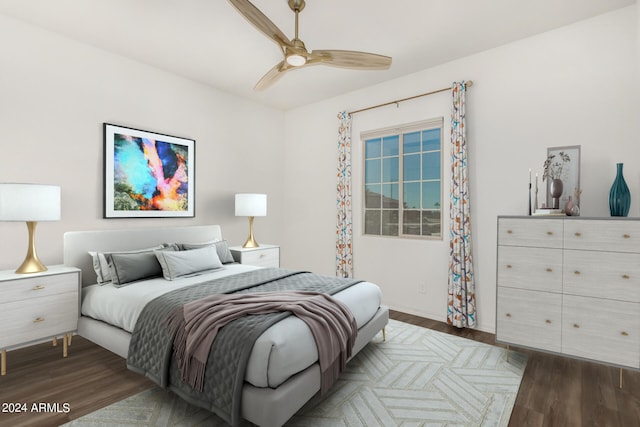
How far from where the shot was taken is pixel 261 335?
1743 millimetres

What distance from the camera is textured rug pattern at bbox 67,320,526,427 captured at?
1900 millimetres

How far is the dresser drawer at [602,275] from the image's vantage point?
2244 millimetres

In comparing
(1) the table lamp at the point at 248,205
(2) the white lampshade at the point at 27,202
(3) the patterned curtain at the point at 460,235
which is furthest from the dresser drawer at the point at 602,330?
(2) the white lampshade at the point at 27,202

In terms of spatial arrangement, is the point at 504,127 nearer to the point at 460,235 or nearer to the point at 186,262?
the point at 460,235

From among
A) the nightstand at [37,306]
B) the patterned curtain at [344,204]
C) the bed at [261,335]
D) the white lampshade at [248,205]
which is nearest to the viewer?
the bed at [261,335]

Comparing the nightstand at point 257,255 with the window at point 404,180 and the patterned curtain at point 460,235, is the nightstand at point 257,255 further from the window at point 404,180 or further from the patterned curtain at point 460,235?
the patterned curtain at point 460,235

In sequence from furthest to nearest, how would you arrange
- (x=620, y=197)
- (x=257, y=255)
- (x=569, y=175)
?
1. (x=257, y=255)
2. (x=569, y=175)
3. (x=620, y=197)

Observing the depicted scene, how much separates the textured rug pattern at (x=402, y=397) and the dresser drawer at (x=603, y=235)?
1077 mm

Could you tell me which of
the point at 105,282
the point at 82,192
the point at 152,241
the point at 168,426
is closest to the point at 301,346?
the point at 168,426

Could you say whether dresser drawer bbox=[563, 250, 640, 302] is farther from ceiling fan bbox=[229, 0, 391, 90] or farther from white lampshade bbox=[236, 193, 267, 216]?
white lampshade bbox=[236, 193, 267, 216]

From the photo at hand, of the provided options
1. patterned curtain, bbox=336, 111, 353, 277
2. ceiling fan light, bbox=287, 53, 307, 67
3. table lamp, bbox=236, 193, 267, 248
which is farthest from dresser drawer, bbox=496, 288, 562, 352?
table lamp, bbox=236, 193, 267, 248

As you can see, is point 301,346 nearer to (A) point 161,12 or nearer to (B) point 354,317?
(B) point 354,317

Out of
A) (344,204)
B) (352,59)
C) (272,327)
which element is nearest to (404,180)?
(344,204)

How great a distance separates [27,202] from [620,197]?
453cm
